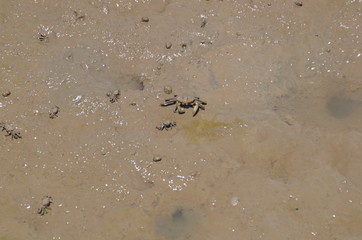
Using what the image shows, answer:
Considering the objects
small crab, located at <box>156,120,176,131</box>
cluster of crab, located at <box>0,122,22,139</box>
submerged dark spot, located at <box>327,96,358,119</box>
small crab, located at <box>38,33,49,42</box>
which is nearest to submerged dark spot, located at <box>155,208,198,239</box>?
small crab, located at <box>156,120,176,131</box>

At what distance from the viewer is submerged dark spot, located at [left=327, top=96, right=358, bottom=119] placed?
19.0 feet

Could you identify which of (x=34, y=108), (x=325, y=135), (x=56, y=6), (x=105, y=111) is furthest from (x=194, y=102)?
(x=56, y=6)

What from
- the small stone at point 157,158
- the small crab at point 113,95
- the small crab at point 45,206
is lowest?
the small crab at point 45,206

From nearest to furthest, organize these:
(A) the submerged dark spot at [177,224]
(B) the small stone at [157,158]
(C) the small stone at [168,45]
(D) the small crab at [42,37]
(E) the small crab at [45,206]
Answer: (A) the submerged dark spot at [177,224], (E) the small crab at [45,206], (B) the small stone at [157,158], (C) the small stone at [168,45], (D) the small crab at [42,37]

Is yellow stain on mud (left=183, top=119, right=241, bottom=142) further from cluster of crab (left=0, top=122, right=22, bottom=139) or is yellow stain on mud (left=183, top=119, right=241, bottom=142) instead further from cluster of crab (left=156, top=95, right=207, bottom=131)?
cluster of crab (left=0, top=122, right=22, bottom=139)

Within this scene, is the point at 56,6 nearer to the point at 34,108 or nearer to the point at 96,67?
the point at 96,67

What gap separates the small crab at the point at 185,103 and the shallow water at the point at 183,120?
0.07 meters

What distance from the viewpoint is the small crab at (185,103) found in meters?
5.72

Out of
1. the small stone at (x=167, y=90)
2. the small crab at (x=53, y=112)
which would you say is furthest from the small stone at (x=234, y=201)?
the small crab at (x=53, y=112)

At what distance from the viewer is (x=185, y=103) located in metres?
5.75

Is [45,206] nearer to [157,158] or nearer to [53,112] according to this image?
[53,112]

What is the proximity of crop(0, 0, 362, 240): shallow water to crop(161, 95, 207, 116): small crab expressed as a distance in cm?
7

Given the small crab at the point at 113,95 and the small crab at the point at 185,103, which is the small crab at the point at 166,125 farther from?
the small crab at the point at 113,95

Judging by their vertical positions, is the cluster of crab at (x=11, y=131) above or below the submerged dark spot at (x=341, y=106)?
below
